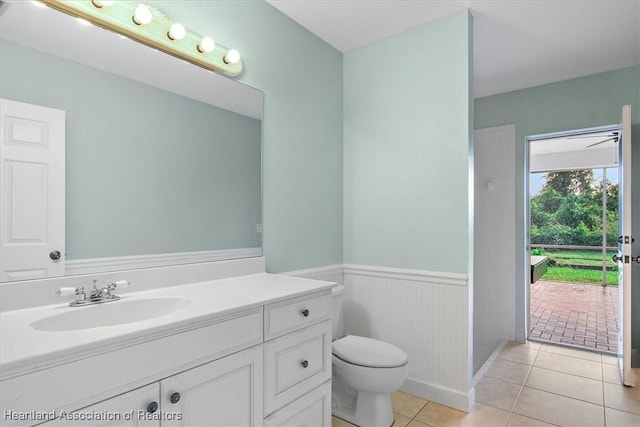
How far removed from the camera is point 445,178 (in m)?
2.25

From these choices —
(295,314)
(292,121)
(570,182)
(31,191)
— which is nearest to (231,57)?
(292,121)

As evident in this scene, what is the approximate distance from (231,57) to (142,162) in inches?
28.6

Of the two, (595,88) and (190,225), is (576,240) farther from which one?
(190,225)

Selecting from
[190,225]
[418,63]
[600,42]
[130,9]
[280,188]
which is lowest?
[190,225]

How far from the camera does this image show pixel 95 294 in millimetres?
1348

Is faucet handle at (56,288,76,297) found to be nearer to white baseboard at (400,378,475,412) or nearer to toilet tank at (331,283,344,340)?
toilet tank at (331,283,344,340)

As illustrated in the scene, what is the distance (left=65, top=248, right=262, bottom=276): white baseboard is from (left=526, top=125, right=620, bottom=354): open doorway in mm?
3996

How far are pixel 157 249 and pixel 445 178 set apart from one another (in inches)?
67.2

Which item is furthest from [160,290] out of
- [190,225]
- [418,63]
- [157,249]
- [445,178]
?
[418,63]

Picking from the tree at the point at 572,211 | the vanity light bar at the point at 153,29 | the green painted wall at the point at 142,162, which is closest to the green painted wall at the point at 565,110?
the green painted wall at the point at 142,162

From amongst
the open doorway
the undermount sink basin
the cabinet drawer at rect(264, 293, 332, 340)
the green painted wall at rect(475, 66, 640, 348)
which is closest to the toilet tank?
the cabinet drawer at rect(264, 293, 332, 340)

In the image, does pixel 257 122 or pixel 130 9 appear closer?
pixel 130 9

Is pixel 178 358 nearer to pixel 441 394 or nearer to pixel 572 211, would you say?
pixel 441 394

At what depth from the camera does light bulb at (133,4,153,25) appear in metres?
1.49
